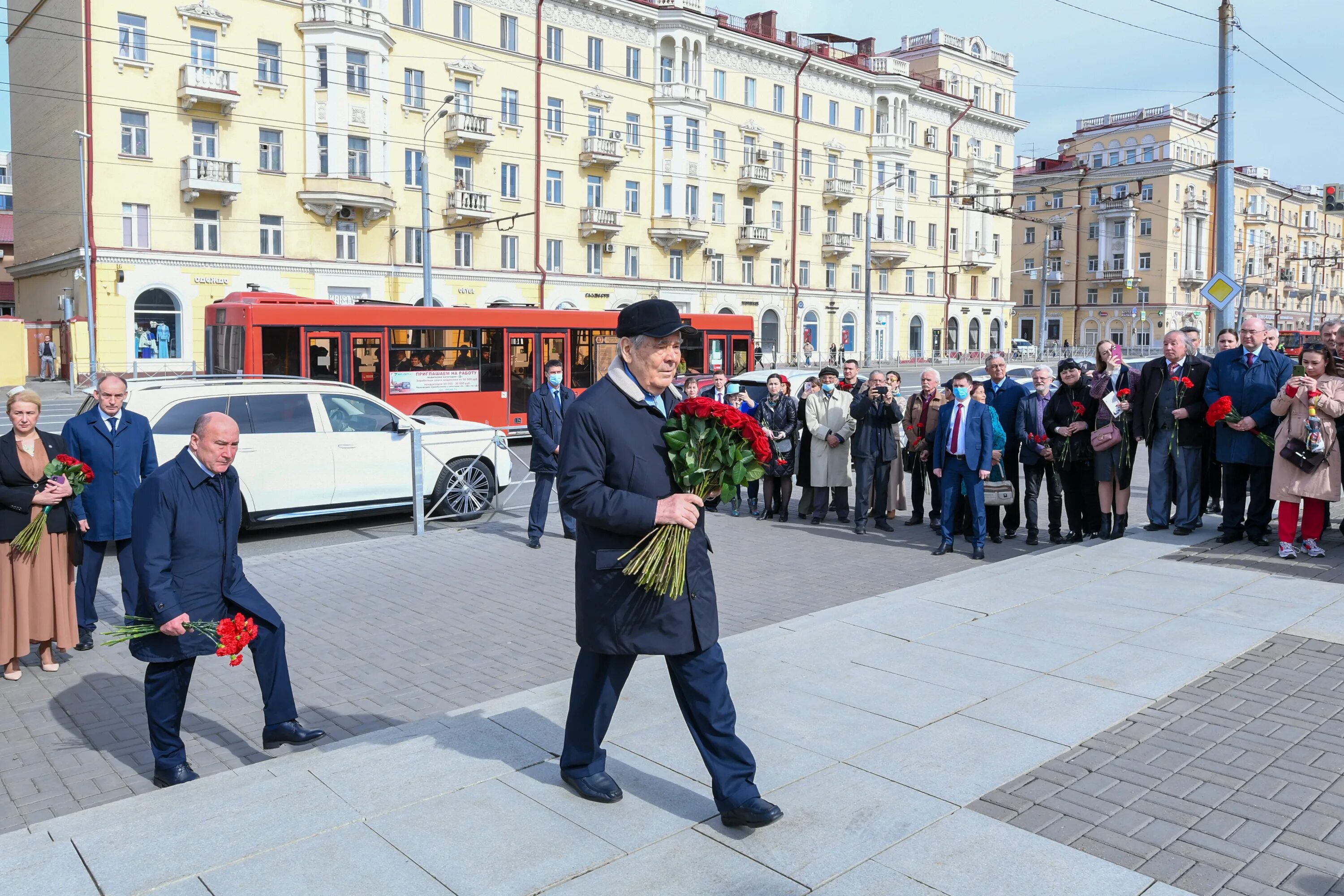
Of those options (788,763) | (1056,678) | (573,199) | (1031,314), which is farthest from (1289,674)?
(1031,314)

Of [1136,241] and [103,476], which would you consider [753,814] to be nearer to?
[103,476]

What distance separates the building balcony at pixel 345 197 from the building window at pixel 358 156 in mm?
781

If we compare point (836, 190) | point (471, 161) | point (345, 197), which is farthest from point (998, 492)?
point (836, 190)

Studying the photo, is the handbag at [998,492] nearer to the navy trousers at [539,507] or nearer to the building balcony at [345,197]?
the navy trousers at [539,507]

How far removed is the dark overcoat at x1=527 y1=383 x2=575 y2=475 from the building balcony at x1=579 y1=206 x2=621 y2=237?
38120 mm

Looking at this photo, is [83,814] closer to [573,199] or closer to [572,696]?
[572,696]

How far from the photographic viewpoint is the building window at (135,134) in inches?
1415

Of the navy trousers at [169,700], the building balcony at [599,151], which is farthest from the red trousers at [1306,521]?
the building balcony at [599,151]

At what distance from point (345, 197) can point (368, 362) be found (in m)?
21.4

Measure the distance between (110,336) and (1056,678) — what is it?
3716 centimetres

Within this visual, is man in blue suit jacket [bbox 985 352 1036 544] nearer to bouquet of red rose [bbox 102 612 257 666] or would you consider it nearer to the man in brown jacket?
the man in brown jacket

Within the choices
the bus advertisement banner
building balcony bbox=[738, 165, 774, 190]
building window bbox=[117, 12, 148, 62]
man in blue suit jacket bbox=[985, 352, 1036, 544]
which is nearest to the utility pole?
man in blue suit jacket bbox=[985, 352, 1036, 544]

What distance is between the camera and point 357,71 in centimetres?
3975

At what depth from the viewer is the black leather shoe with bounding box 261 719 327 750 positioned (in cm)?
536
